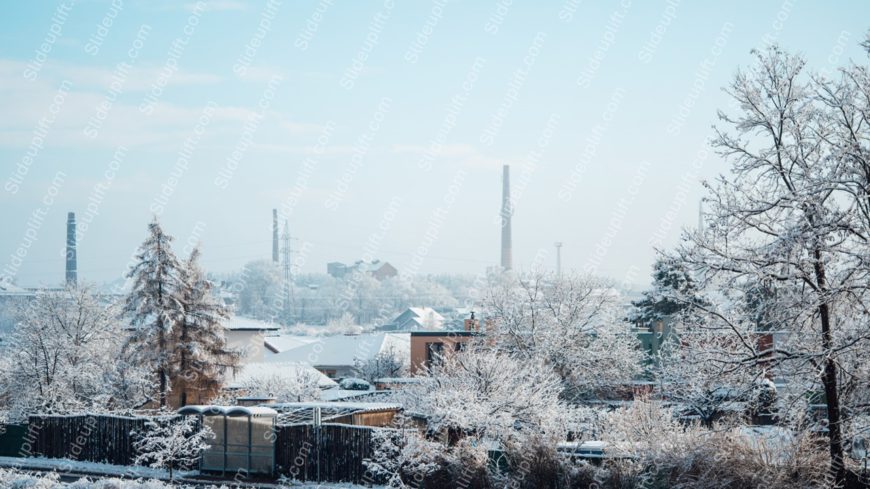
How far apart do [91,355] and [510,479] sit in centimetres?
2985

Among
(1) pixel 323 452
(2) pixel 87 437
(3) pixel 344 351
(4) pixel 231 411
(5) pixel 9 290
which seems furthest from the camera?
(5) pixel 9 290

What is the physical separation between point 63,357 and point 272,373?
10.9 meters

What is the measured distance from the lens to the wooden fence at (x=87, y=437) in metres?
31.2

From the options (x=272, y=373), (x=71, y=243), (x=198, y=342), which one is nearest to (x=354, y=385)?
(x=272, y=373)

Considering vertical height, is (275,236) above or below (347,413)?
above

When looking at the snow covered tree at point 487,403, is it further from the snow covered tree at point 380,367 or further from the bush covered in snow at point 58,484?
the snow covered tree at point 380,367

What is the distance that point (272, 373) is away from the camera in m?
47.8

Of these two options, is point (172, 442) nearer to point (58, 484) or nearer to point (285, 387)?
point (58, 484)

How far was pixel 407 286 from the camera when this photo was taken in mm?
184500

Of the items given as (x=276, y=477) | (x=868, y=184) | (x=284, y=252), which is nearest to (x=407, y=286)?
(x=284, y=252)

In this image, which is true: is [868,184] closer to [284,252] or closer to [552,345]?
[552,345]

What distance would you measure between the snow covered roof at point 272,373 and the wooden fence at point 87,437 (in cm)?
1222

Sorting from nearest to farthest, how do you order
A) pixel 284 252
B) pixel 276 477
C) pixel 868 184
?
1. pixel 868 184
2. pixel 276 477
3. pixel 284 252

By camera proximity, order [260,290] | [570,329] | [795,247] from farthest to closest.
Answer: [260,290] → [570,329] → [795,247]
